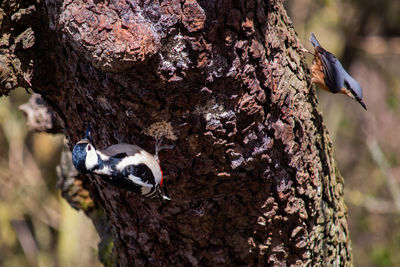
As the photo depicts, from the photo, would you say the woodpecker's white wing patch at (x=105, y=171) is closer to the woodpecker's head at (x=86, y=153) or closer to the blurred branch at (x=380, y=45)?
the woodpecker's head at (x=86, y=153)

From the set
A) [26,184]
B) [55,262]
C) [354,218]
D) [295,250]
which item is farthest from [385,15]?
[55,262]

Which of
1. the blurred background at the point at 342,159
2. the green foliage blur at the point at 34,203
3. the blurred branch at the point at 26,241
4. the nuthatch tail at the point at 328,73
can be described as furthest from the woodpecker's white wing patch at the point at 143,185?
the blurred branch at the point at 26,241

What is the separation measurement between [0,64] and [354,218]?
21.2 ft

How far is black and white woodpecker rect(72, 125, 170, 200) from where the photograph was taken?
66.2 inches

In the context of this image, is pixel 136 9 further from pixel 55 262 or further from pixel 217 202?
pixel 55 262

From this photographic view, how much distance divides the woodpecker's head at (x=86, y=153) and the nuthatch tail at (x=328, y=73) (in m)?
1.04

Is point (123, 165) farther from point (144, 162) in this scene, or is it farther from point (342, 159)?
point (342, 159)

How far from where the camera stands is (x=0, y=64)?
1.56 metres

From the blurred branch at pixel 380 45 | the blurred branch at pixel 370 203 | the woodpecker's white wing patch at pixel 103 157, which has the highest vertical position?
the blurred branch at pixel 380 45

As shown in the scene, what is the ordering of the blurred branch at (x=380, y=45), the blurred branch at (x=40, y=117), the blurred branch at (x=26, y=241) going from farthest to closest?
the blurred branch at (x=26, y=241)
the blurred branch at (x=380, y=45)
the blurred branch at (x=40, y=117)

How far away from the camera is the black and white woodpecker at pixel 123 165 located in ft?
5.52

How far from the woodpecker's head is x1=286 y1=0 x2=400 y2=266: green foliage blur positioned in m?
3.79

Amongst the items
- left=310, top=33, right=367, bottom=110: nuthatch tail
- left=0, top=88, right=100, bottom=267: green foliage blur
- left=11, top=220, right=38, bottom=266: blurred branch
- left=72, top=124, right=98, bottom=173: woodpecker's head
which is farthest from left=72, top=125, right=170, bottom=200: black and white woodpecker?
left=11, top=220, right=38, bottom=266: blurred branch

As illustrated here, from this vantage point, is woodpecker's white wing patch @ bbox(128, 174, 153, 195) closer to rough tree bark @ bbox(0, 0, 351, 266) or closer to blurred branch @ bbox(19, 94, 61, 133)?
rough tree bark @ bbox(0, 0, 351, 266)
